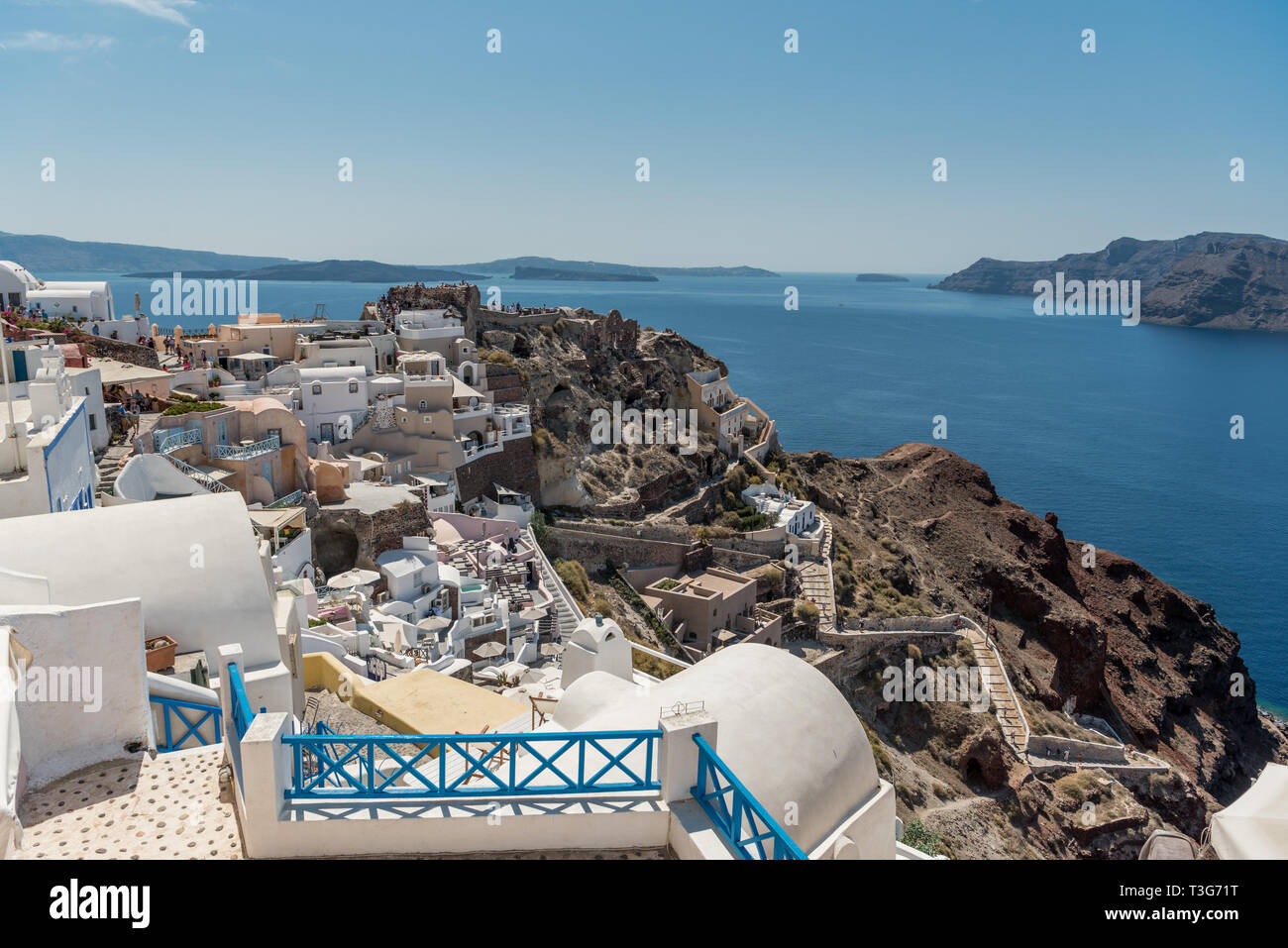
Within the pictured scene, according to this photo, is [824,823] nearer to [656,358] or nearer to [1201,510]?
[656,358]

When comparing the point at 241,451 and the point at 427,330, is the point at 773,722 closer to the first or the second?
the point at 241,451

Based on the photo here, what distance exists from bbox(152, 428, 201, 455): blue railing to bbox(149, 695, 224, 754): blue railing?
15.8 m

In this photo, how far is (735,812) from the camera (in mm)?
6281

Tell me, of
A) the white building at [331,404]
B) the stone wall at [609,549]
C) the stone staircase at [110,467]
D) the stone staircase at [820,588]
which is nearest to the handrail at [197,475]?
the stone staircase at [110,467]

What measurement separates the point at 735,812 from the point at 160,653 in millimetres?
7457

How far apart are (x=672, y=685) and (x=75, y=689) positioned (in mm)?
5194

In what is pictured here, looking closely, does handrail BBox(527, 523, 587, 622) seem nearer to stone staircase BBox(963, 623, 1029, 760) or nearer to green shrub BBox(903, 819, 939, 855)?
green shrub BBox(903, 819, 939, 855)

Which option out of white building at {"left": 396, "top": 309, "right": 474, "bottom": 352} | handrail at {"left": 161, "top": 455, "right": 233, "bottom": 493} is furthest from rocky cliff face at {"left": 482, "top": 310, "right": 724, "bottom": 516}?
handrail at {"left": 161, "top": 455, "right": 233, "bottom": 493}

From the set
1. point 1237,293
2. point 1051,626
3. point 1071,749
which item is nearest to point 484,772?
point 1071,749

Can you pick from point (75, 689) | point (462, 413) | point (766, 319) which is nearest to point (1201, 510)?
point (462, 413)

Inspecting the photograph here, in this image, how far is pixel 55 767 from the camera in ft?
24.1

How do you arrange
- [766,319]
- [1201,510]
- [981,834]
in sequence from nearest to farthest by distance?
[981,834]
[1201,510]
[766,319]
